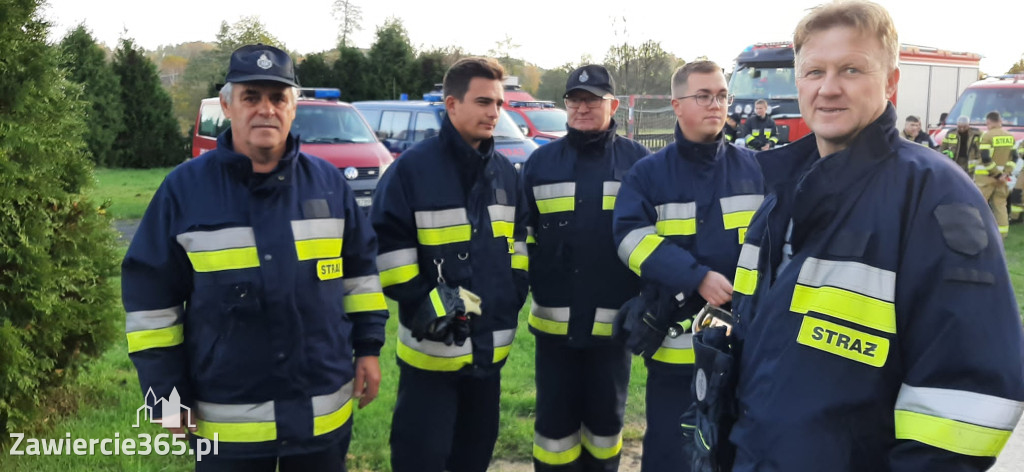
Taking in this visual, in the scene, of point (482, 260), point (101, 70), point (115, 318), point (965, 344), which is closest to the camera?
point (965, 344)

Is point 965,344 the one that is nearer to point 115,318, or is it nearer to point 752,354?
point 752,354

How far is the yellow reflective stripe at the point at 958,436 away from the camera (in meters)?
1.48

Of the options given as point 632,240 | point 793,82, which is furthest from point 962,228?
point 793,82

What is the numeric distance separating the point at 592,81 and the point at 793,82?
38.8 feet

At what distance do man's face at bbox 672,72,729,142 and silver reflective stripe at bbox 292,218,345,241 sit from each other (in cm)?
163

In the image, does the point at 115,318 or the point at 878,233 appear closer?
the point at 878,233

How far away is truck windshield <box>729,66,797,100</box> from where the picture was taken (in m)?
14.5

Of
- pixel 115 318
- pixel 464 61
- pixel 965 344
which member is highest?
pixel 464 61

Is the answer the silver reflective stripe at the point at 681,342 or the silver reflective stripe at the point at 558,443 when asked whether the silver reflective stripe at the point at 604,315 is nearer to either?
the silver reflective stripe at the point at 681,342

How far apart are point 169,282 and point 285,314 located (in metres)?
0.38

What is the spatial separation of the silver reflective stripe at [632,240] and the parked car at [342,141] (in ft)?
24.1

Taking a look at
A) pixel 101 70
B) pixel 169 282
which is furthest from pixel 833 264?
pixel 101 70

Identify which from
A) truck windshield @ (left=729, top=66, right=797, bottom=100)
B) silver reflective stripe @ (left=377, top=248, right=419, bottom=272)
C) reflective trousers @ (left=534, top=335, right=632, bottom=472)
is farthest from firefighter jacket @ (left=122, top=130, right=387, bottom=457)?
truck windshield @ (left=729, top=66, right=797, bottom=100)

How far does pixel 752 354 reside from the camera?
1.83m
